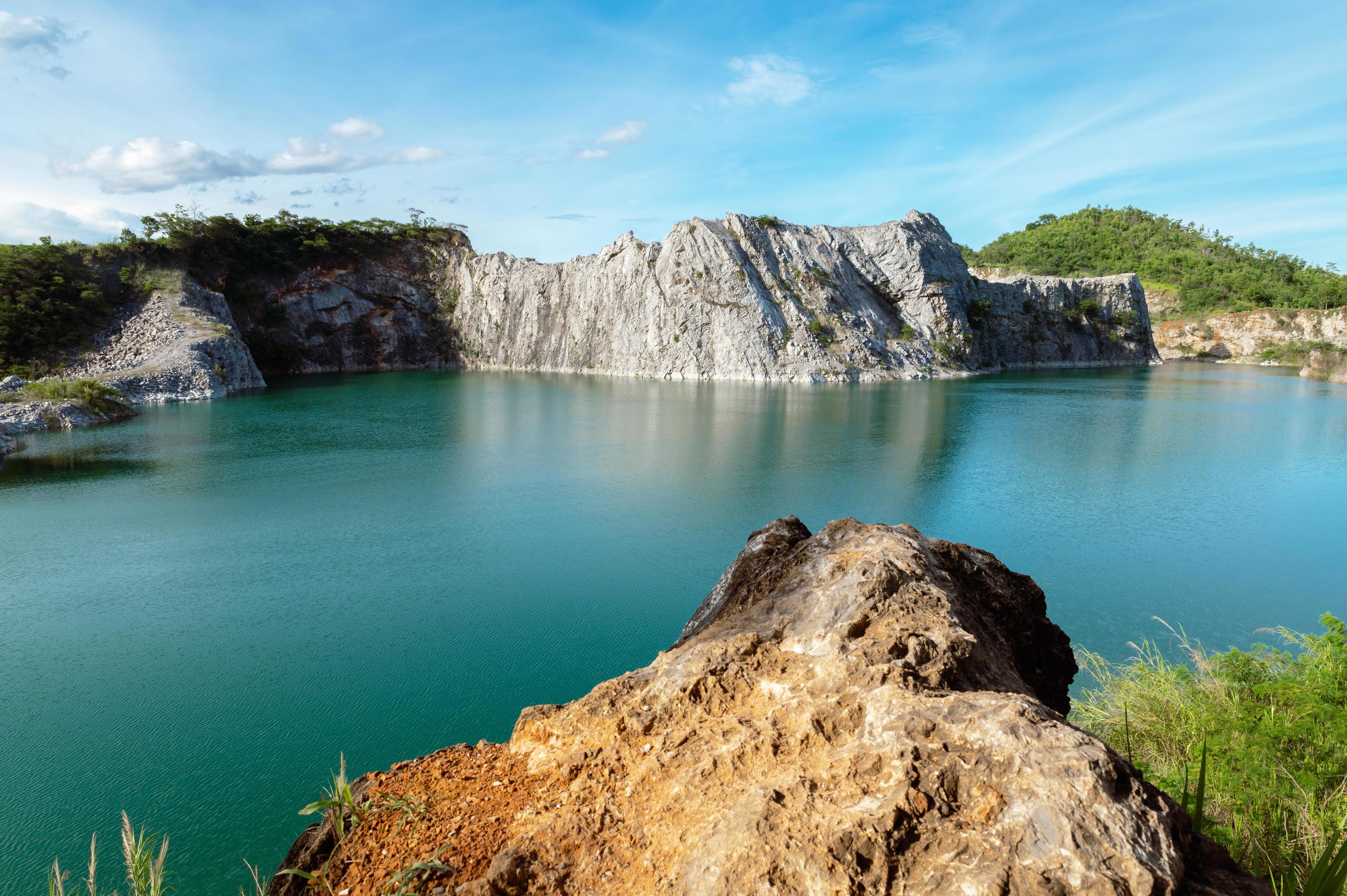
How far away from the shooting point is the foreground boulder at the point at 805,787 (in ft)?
8.09

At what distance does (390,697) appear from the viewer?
8.04 metres

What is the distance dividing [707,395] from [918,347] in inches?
986

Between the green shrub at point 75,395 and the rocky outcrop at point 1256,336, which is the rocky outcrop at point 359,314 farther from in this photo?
the rocky outcrop at point 1256,336

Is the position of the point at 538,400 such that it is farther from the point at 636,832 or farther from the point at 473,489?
the point at 636,832

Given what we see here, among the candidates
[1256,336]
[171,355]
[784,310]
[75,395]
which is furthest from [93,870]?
[1256,336]

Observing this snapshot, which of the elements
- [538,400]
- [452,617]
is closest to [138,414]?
[538,400]

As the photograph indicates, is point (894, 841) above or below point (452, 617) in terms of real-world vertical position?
above

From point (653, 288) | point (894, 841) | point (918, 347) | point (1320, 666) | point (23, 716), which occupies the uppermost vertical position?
point (653, 288)

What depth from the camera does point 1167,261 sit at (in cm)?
9588

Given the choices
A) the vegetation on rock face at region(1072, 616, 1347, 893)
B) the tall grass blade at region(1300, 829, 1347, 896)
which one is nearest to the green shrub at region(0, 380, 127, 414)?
the vegetation on rock face at region(1072, 616, 1347, 893)

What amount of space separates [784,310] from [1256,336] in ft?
196

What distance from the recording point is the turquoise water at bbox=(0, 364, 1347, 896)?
7082 millimetres

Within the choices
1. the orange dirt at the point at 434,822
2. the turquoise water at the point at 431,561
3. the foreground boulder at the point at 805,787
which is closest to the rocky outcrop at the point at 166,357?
the turquoise water at the point at 431,561

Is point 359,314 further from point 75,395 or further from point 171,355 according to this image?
→ point 75,395
